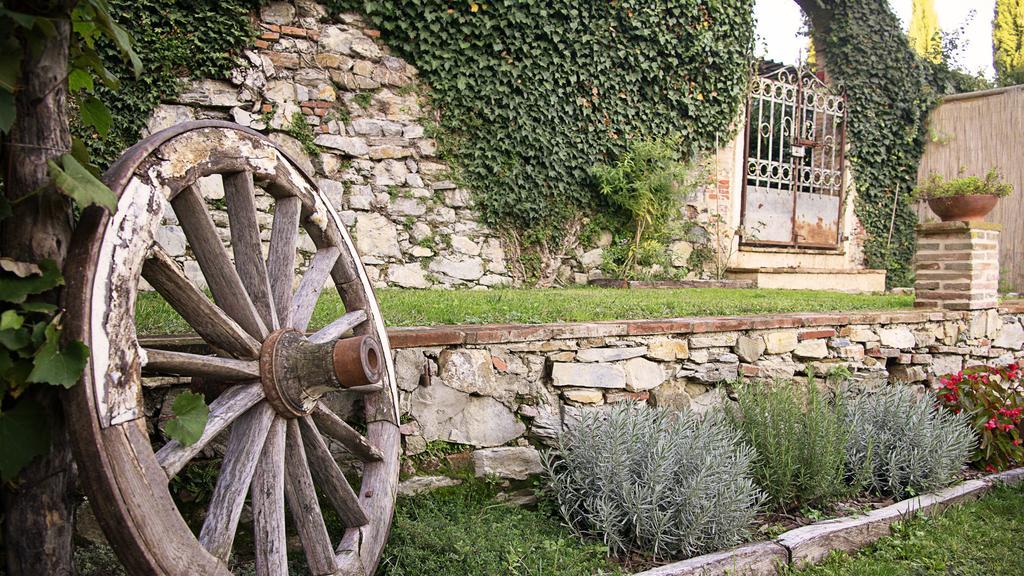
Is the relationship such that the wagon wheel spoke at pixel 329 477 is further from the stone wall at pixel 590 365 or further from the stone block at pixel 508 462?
the stone block at pixel 508 462

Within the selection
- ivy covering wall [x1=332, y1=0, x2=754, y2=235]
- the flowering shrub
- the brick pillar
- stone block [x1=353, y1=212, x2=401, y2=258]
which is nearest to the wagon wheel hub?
stone block [x1=353, y1=212, x2=401, y2=258]

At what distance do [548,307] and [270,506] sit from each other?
231 centimetres

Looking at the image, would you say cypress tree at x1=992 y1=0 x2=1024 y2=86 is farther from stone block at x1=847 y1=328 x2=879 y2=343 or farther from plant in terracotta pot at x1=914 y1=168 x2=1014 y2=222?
stone block at x1=847 y1=328 x2=879 y2=343

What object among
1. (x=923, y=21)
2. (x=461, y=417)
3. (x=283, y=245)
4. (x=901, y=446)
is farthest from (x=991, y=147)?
(x=283, y=245)

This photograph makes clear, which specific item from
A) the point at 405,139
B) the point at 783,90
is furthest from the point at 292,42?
the point at 783,90

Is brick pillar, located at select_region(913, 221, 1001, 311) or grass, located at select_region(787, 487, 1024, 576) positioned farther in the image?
brick pillar, located at select_region(913, 221, 1001, 311)

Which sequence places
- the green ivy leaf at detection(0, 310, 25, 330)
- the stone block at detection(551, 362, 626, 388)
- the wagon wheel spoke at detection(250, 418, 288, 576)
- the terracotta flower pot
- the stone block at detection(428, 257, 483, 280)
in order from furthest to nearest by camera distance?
the stone block at detection(428, 257, 483, 280) < the terracotta flower pot < the stone block at detection(551, 362, 626, 388) < the wagon wheel spoke at detection(250, 418, 288, 576) < the green ivy leaf at detection(0, 310, 25, 330)

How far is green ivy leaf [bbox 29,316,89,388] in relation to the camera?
4.23 feet

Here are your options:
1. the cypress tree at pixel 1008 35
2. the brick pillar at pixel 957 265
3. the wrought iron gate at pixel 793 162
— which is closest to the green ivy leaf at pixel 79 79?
the brick pillar at pixel 957 265

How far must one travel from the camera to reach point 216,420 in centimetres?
170

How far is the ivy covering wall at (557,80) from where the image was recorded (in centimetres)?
590

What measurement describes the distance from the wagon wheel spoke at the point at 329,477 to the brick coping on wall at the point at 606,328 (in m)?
0.52

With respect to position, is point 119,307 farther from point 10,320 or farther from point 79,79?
point 79,79

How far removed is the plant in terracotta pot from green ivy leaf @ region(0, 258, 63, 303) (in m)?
5.63
